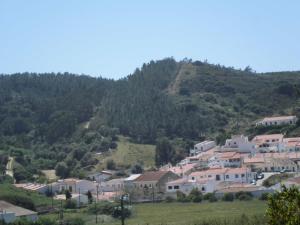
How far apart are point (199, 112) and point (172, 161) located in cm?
1657

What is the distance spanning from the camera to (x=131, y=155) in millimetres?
87062

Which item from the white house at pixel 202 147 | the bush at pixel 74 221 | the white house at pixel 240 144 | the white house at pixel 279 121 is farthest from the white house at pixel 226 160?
the bush at pixel 74 221

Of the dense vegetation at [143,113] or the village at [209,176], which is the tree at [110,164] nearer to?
the village at [209,176]

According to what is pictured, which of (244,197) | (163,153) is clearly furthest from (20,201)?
(163,153)

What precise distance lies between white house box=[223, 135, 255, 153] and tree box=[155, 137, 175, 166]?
810cm

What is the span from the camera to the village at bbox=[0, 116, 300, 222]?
65062mm

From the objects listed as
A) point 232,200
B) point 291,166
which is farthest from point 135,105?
point 232,200

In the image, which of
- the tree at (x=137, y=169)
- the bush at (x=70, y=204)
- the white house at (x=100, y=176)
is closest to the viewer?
the bush at (x=70, y=204)

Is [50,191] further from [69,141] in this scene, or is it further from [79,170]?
[69,141]

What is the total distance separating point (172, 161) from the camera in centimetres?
8731

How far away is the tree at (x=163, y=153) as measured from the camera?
85500 millimetres

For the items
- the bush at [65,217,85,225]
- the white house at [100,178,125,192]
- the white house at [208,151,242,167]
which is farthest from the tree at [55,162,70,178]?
the bush at [65,217,85,225]

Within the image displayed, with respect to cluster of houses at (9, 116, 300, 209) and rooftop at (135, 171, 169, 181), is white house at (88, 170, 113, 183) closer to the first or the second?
cluster of houses at (9, 116, 300, 209)

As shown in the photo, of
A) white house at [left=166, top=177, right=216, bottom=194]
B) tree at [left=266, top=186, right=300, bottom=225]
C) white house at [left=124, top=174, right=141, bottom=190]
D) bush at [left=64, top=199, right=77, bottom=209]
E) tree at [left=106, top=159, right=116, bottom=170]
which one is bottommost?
tree at [left=266, top=186, right=300, bottom=225]
